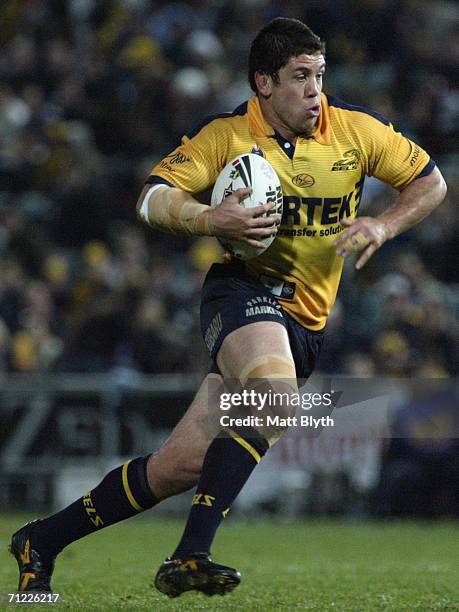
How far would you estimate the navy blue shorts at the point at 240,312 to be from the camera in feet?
17.9

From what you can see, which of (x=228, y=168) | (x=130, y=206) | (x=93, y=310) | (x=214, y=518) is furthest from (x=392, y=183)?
(x=130, y=206)

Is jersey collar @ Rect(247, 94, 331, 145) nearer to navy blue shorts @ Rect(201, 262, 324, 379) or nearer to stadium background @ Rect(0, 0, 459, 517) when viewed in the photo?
navy blue shorts @ Rect(201, 262, 324, 379)

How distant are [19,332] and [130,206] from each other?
237cm

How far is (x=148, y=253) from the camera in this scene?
1412 centimetres

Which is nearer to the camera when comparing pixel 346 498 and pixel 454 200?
pixel 346 498

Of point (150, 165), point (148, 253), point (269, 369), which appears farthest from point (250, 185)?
point (150, 165)

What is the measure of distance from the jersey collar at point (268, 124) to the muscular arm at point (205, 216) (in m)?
0.51

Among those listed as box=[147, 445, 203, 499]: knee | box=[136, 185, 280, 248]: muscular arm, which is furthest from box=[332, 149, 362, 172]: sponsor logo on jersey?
box=[147, 445, 203, 499]: knee

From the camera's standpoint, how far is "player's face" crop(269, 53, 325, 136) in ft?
18.4

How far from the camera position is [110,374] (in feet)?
41.0

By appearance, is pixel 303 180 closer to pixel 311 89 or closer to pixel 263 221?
pixel 311 89

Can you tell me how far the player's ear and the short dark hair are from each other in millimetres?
19

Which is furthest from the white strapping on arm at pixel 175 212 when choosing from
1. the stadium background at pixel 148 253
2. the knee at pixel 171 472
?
the stadium background at pixel 148 253

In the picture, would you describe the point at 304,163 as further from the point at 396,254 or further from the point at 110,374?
the point at 396,254
